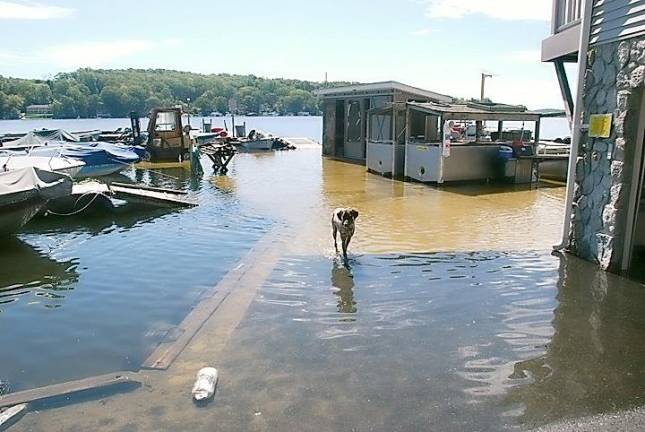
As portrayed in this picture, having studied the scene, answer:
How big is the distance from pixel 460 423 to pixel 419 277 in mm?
3280

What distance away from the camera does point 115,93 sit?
84.4m

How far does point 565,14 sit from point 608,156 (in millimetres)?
2566

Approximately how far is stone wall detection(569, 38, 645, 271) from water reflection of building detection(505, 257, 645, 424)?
28.6 inches

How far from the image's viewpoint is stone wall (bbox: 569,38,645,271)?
6.26m

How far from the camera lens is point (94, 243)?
29.7 ft

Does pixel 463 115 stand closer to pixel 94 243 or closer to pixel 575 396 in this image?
pixel 94 243

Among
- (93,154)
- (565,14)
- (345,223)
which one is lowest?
(345,223)

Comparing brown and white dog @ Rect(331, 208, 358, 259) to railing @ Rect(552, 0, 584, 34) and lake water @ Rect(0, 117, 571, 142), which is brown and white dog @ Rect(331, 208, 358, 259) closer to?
railing @ Rect(552, 0, 584, 34)

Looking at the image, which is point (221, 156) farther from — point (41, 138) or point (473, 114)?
point (473, 114)

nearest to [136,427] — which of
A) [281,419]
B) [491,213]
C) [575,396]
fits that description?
[281,419]

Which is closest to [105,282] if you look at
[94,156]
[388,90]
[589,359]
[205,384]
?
[205,384]

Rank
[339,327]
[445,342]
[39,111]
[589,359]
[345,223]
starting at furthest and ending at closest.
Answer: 1. [39,111]
2. [345,223]
3. [339,327]
4. [445,342]
5. [589,359]

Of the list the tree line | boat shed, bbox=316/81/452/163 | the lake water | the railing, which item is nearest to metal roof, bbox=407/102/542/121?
boat shed, bbox=316/81/452/163

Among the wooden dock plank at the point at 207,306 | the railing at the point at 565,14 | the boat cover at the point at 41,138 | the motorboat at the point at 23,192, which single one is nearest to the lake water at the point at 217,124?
the boat cover at the point at 41,138
